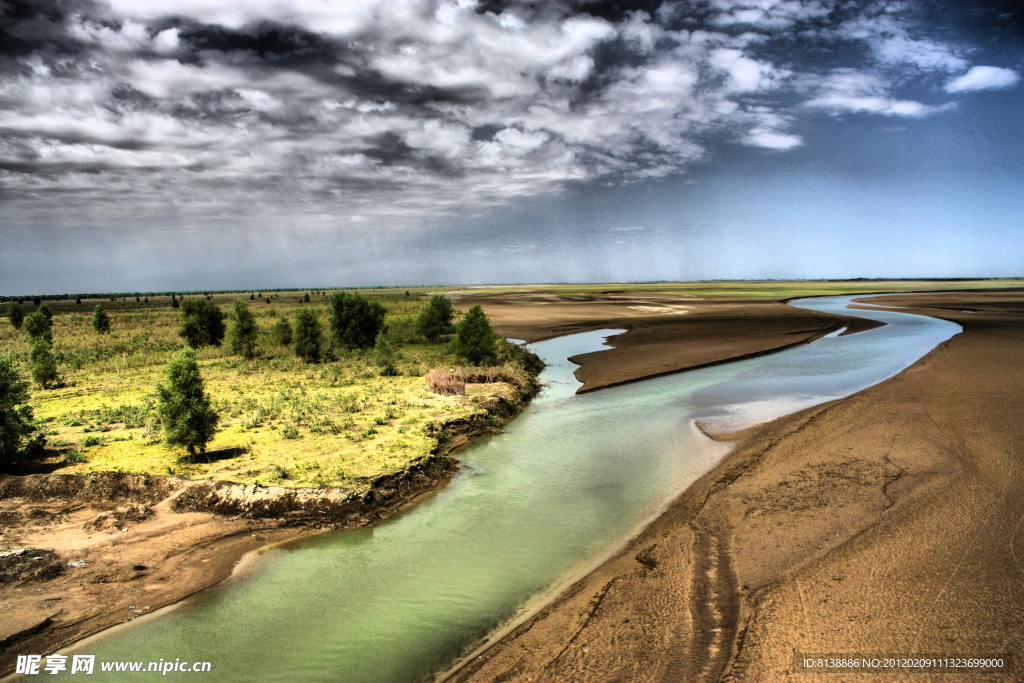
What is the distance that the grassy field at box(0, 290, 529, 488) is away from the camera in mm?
12164

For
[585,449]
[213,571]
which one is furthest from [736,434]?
[213,571]

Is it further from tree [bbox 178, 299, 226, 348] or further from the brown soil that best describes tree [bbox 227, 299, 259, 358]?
the brown soil

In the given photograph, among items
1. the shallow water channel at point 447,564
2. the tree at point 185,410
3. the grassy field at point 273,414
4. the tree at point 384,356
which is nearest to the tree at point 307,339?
the grassy field at point 273,414

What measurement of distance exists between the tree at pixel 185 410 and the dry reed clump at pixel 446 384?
839 centimetres

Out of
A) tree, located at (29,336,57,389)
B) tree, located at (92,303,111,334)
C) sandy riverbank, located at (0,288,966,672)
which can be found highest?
tree, located at (92,303,111,334)

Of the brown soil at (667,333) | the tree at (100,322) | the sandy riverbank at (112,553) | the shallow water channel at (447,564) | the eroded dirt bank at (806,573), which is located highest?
the tree at (100,322)

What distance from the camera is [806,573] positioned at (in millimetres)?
7852

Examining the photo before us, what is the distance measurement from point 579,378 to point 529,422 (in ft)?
24.5

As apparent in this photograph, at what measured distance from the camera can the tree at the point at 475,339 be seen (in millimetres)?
24328

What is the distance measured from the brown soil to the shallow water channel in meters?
7.99

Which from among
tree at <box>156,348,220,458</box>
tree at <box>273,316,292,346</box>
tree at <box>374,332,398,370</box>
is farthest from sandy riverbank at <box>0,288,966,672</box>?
tree at <box>273,316,292,346</box>

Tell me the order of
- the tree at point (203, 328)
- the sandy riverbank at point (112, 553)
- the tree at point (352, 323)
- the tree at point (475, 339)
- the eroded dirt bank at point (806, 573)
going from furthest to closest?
the tree at point (203, 328) < the tree at point (352, 323) < the tree at point (475, 339) < the sandy riverbank at point (112, 553) < the eroded dirt bank at point (806, 573)

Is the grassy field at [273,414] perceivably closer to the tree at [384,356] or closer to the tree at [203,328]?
the tree at [384,356]

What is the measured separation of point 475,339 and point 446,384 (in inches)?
186
